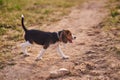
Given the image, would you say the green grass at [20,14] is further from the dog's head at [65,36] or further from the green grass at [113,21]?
the green grass at [113,21]

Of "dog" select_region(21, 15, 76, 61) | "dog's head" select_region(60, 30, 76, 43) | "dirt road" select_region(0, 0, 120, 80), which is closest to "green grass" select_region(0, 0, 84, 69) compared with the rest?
"dirt road" select_region(0, 0, 120, 80)

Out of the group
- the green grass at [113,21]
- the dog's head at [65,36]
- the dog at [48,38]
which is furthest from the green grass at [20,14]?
the green grass at [113,21]

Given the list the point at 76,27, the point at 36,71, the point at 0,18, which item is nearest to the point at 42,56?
the point at 36,71

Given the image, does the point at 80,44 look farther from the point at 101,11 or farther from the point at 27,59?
the point at 101,11

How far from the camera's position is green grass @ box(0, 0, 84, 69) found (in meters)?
8.19

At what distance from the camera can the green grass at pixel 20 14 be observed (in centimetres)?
819

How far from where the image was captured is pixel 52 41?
6.69 m

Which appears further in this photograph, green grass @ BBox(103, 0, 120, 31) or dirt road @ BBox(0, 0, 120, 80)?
green grass @ BBox(103, 0, 120, 31)

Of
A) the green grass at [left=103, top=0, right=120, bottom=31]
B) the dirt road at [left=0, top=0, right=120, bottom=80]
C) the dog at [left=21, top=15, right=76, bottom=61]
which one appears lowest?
the green grass at [left=103, top=0, right=120, bottom=31]

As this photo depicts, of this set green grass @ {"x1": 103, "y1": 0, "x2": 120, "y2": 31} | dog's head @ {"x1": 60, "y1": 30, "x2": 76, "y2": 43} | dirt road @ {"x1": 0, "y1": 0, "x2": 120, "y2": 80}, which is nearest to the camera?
dirt road @ {"x1": 0, "y1": 0, "x2": 120, "y2": 80}

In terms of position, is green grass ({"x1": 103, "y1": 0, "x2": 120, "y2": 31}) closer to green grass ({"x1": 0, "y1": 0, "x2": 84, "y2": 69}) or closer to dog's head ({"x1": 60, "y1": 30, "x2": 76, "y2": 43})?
green grass ({"x1": 0, "y1": 0, "x2": 84, "y2": 69})

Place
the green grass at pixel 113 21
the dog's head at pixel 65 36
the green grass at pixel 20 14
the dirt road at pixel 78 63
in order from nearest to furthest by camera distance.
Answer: the dirt road at pixel 78 63
the dog's head at pixel 65 36
the green grass at pixel 20 14
the green grass at pixel 113 21

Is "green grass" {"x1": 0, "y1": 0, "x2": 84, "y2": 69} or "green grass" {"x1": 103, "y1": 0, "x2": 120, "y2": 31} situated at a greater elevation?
"green grass" {"x1": 103, "y1": 0, "x2": 120, "y2": 31}

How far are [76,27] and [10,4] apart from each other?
3.69 metres
